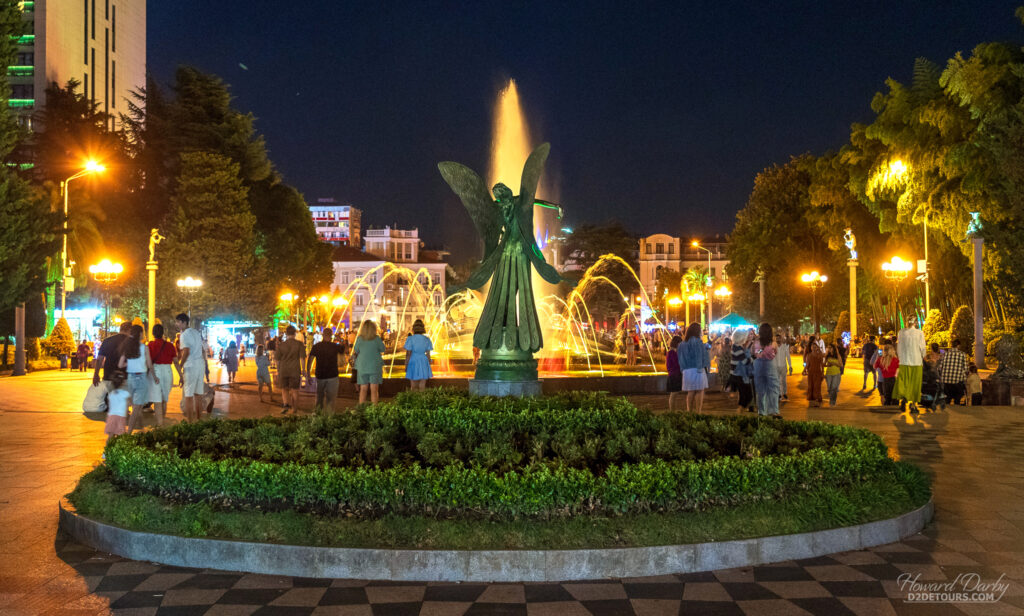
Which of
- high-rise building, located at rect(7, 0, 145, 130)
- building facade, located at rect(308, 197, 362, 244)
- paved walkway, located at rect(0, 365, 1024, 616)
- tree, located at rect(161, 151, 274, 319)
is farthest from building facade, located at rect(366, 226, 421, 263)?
paved walkway, located at rect(0, 365, 1024, 616)

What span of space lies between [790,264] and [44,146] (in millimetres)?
42090

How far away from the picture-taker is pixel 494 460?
709 cm

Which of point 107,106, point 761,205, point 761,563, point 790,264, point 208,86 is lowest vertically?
point 761,563

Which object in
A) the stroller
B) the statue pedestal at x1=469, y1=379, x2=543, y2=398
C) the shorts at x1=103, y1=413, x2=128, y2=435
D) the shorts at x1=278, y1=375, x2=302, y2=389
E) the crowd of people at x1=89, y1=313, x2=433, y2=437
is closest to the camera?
the shorts at x1=103, y1=413, x2=128, y2=435

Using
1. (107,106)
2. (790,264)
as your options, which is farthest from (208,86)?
(790,264)

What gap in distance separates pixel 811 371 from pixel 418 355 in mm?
8708

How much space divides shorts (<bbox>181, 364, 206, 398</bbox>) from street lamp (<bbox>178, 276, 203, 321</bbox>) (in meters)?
28.9

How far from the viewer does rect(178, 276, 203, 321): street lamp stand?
1595 inches

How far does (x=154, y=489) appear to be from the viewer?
279 inches

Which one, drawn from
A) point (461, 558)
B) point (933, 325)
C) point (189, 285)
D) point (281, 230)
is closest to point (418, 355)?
point (461, 558)

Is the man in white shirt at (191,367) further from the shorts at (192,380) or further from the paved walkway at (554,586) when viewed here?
the paved walkway at (554,586)

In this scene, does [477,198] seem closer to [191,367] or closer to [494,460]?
[191,367]

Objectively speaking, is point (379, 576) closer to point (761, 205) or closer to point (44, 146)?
point (44, 146)

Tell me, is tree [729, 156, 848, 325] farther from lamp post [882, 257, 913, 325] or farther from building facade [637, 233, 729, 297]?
building facade [637, 233, 729, 297]
